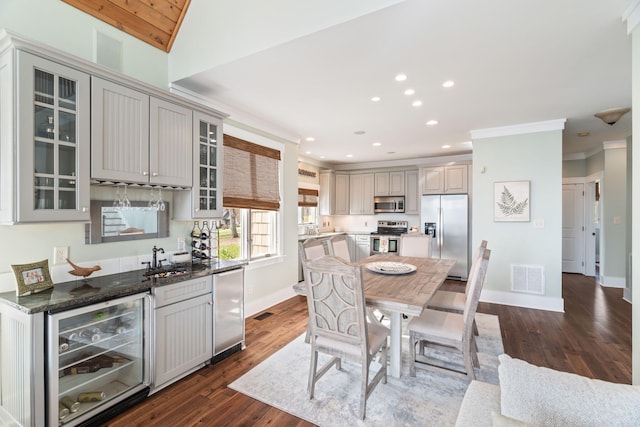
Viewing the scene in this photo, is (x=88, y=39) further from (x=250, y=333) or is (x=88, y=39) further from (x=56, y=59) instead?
(x=250, y=333)

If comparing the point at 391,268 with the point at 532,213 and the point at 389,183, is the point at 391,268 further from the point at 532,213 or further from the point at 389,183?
the point at 389,183

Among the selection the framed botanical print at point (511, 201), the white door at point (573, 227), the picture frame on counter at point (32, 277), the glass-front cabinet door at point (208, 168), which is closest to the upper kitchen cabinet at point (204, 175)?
the glass-front cabinet door at point (208, 168)

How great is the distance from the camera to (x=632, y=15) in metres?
1.83

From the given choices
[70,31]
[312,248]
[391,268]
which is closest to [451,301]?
[391,268]

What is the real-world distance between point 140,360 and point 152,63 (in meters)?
2.58

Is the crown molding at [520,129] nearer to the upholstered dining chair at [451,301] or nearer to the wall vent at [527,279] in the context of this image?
the wall vent at [527,279]

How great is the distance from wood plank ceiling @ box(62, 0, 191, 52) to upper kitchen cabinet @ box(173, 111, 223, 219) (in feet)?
2.66

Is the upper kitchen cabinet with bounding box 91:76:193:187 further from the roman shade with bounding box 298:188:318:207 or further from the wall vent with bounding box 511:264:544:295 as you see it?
A: the wall vent with bounding box 511:264:544:295

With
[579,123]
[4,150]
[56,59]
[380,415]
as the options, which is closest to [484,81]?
[579,123]

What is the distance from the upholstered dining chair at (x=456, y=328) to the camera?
86.8 inches

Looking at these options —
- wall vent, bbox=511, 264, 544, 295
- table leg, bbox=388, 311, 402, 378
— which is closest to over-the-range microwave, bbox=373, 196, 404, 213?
wall vent, bbox=511, 264, 544, 295

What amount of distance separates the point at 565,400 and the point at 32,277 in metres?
2.76

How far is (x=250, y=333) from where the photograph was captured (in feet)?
11.1

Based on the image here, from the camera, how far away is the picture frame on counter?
5.93 ft
